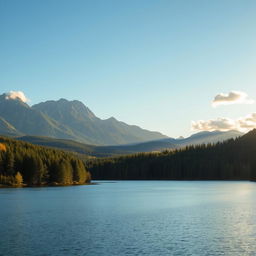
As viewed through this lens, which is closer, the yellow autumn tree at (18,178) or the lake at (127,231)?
the lake at (127,231)

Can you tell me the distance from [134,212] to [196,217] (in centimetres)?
1544

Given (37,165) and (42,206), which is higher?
(37,165)

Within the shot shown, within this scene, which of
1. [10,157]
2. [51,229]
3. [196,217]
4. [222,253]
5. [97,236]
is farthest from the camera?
[10,157]

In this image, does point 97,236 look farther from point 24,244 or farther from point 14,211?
point 14,211

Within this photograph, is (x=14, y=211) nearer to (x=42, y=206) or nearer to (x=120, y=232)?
(x=42, y=206)

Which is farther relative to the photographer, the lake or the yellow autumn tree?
the yellow autumn tree

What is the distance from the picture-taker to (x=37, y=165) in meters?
190

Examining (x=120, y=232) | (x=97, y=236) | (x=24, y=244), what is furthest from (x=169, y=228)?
(x=24, y=244)

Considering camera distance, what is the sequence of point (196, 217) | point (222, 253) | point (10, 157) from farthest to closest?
1. point (10, 157)
2. point (196, 217)
3. point (222, 253)

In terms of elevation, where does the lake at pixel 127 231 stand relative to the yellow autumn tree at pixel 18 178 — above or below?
below

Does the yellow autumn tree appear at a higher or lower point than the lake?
higher

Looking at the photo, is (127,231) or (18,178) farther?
(18,178)

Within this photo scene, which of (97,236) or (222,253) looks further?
(97,236)

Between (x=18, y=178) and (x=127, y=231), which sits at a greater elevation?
(x=18, y=178)
